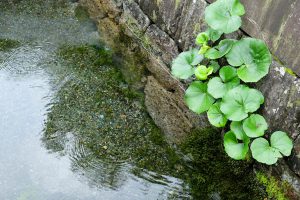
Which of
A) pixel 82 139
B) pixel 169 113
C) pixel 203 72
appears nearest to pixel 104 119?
pixel 82 139

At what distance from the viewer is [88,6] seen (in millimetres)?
4793

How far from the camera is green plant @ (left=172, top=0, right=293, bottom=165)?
256cm

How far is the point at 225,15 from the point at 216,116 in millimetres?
693

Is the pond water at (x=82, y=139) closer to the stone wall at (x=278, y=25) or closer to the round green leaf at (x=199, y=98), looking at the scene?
the round green leaf at (x=199, y=98)

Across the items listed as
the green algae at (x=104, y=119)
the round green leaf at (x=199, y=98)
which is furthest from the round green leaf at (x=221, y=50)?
the green algae at (x=104, y=119)

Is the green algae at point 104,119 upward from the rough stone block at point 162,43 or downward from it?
downward

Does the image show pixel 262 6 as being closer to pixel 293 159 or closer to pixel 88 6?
pixel 293 159

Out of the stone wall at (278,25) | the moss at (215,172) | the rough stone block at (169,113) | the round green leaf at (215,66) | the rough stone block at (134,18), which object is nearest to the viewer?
the stone wall at (278,25)

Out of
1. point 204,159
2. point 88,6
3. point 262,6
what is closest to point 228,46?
point 262,6

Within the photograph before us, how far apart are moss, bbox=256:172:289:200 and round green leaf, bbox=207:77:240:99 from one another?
0.64 m

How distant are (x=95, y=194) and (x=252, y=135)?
3.74 ft

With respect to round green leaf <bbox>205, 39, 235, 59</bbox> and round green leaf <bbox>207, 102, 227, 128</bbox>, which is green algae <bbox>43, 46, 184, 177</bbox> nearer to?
round green leaf <bbox>207, 102, 227, 128</bbox>

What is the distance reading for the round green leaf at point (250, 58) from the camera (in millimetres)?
2588

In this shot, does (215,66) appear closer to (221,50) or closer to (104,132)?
(221,50)
